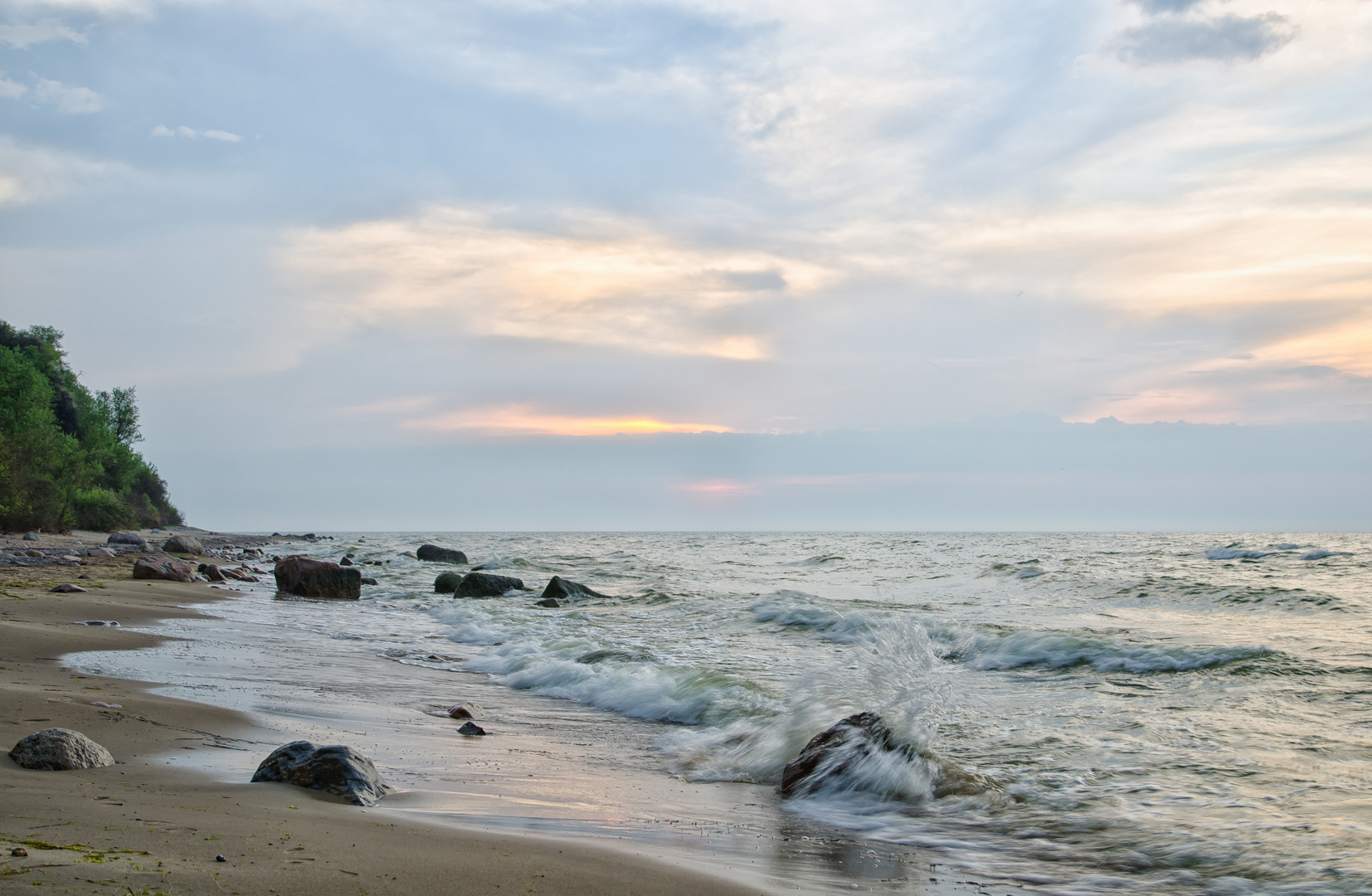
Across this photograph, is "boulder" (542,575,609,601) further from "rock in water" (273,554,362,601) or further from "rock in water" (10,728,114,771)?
"rock in water" (10,728,114,771)

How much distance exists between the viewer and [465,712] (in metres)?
7.36

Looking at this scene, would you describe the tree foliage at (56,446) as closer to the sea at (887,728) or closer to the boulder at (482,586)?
the boulder at (482,586)

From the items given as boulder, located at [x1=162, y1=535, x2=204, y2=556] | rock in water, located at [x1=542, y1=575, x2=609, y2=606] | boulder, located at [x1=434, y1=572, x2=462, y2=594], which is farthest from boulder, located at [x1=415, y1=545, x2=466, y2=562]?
rock in water, located at [x1=542, y1=575, x2=609, y2=606]

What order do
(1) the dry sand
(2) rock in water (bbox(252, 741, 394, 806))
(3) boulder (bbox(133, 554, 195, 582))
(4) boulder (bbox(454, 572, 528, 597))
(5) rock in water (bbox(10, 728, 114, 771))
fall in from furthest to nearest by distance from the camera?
(4) boulder (bbox(454, 572, 528, 597)) < (3) boulder (bbox(133, 554, 195, 582)) < (2) rock in water (bbox(252, 741, 394, 806)) < (5) rock in water (bbox(10, 728, 114, 771)) < (1) the dry sand

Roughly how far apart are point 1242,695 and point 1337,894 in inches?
189

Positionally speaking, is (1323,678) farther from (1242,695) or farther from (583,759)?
(583,759)

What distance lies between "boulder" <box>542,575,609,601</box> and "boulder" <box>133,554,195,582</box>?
8.84 m

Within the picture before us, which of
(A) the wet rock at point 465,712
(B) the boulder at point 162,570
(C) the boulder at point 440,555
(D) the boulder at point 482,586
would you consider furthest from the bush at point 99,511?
(A) the wet rock at point 465,712

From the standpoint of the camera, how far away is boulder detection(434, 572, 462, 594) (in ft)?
74.5

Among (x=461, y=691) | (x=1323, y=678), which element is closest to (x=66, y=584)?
(x=461, y=691)

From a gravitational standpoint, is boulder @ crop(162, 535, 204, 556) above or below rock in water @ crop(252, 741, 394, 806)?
below

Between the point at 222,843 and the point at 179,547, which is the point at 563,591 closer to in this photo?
the point at 222,843

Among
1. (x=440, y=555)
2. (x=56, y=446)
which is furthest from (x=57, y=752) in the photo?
(x=56, y=446)

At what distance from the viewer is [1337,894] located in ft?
12.2
